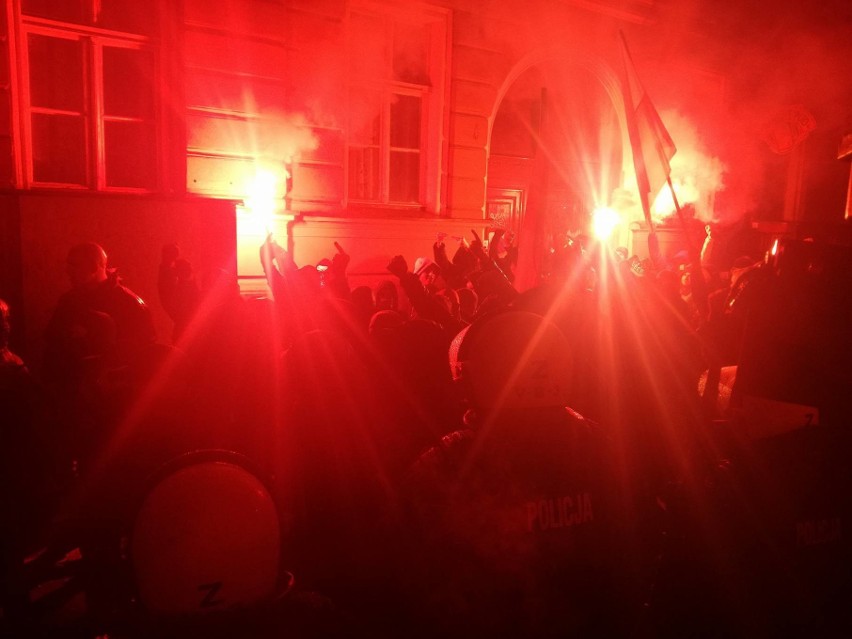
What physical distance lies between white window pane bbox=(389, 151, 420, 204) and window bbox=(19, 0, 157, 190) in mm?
3384

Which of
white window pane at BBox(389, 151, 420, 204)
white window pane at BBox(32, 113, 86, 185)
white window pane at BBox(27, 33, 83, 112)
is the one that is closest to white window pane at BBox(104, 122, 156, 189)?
white window pane at BBox(32, 113, 86, 185)

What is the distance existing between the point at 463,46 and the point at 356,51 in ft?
5.61

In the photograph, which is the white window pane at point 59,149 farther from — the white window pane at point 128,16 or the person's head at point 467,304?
the person's head at point 467,304

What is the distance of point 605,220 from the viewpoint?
12.6m

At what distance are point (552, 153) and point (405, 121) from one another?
3.60 m

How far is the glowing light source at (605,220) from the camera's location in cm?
1240

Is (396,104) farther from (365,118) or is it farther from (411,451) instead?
(411,451)

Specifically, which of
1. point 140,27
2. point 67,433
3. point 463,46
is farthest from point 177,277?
point 463,46

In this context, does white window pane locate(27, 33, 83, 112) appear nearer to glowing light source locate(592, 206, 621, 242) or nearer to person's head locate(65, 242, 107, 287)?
person's head locate(65, 242, 107, 287)

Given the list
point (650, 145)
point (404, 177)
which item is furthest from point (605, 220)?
point (650, 145)

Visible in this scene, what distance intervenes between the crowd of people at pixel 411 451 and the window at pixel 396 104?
6.35 m

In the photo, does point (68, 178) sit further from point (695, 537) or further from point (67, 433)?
point (695, 537)

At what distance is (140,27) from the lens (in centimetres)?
767

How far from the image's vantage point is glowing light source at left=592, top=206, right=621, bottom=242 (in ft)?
40.7
